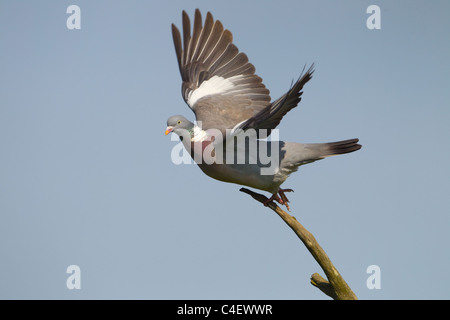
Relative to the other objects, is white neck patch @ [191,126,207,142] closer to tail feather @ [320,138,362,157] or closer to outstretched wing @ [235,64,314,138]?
outstretched wing @ [235,64,314,138]

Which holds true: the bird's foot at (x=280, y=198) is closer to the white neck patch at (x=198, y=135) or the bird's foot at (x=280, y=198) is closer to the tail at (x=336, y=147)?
the tail at (x=336, y=147)

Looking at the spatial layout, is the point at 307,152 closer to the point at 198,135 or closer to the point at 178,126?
the point at 198,135

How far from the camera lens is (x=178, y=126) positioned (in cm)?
642

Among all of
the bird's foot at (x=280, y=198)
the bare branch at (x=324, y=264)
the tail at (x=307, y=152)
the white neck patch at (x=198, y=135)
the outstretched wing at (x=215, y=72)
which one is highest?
the outstretched wing at (x=215, y=72)

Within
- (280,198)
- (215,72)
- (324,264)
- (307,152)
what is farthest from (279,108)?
(215,72)

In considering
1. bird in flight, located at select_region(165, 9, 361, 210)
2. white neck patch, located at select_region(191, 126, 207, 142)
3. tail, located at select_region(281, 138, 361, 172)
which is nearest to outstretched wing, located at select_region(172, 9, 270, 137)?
bird in flight, located at select_region(165, 9, 361, 210)

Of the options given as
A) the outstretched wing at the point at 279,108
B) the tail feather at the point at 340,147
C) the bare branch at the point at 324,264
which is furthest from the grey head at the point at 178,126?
the tail feather at the point at 340,147

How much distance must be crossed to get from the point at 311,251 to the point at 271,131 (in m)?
1.49

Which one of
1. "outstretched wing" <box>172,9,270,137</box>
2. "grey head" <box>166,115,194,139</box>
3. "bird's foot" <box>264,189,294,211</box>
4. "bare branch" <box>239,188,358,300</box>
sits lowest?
"bare branch" <box>239,188,358,300</box>

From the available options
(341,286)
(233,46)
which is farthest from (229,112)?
(341,286)

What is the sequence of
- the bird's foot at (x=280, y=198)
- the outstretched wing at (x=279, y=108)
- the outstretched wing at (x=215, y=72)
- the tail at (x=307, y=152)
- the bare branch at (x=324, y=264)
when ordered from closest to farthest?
the outstretched wing at (x=279, y=108)
the bare branch at (x=324, y=264)
the tail at (x=307, y=152)
the bird's foot at (x=280, y=198)
the outstretched wing at (x=215, y=72)

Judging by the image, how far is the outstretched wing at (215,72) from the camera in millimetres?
7570

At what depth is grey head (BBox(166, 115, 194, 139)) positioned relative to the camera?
252 inches

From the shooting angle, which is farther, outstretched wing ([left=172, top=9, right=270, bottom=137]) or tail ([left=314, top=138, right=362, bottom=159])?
outstretched wing ([left=172, top=9, right=270, bottom=137])
